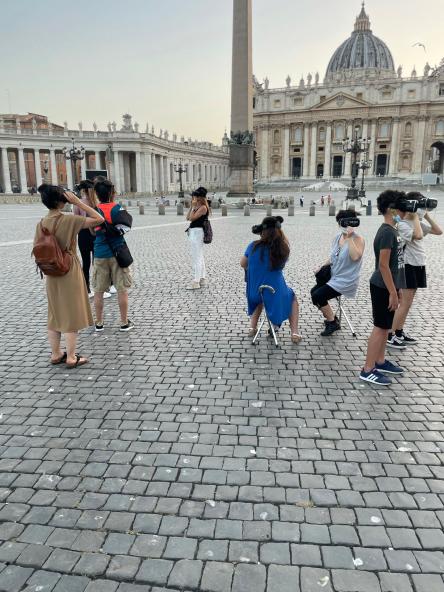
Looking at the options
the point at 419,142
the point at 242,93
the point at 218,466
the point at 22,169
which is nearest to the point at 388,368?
the point at 218,466

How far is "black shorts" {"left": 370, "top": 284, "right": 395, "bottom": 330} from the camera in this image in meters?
4.36

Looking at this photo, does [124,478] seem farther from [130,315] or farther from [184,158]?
[184,158]

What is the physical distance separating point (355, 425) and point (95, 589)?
2.33 m

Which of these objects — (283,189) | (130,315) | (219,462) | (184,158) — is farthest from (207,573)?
(184,158)

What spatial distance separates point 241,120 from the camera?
3031 centimetres

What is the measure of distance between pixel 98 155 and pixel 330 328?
6817 centimetres

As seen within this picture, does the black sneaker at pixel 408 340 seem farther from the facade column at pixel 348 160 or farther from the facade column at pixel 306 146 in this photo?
the facade column at pixel 306 146

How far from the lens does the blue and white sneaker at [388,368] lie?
189 inches

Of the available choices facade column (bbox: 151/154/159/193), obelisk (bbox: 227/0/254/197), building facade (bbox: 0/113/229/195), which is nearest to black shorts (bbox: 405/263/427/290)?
obelisk (bbox: 227/0/254/197)

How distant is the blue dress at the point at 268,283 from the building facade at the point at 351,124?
88003mm

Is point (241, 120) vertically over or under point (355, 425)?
over

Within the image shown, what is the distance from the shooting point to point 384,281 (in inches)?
169

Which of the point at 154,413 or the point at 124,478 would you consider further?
the point at 154,413

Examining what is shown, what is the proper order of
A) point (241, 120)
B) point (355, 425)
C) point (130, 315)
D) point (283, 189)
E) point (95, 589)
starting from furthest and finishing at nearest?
point (283, 189) < point (241, 120) < point (130, 315) < point (355, 425) < point (95, 589)
